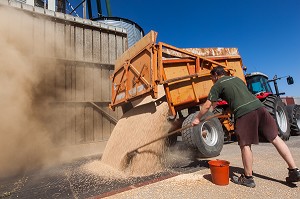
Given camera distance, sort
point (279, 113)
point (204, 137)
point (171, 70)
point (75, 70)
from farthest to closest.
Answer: point (75, 70) < point (279, 113) < point (204, 137) < point (171, 70)

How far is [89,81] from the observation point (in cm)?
726

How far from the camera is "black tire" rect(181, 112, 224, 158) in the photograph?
393 cm

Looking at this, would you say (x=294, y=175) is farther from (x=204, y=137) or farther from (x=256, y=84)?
(x=256, y=84)

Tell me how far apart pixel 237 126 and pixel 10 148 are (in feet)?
16.4

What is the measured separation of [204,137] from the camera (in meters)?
4.35

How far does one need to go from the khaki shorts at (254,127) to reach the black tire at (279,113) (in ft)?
12.3

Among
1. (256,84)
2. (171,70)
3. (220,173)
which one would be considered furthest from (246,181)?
(256,84)

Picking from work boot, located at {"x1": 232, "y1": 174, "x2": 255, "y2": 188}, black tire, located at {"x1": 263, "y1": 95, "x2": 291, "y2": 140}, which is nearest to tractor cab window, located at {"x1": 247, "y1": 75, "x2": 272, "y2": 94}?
black tire, located at {"x1": 263, "y1": 95, "x2": 291, "y2": 140}

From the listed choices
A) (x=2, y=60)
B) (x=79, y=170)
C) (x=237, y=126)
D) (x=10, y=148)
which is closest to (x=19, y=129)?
(x=10, y=148)

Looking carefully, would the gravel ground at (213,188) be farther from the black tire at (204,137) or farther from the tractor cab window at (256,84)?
the tractor cab window at (256,84)

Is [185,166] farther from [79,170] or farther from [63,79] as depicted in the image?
[63,79]

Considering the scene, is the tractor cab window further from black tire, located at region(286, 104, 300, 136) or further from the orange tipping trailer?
the orange tipping trailer

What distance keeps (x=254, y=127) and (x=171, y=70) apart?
6.06 feet

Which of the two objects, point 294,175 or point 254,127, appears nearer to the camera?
point 294,175
